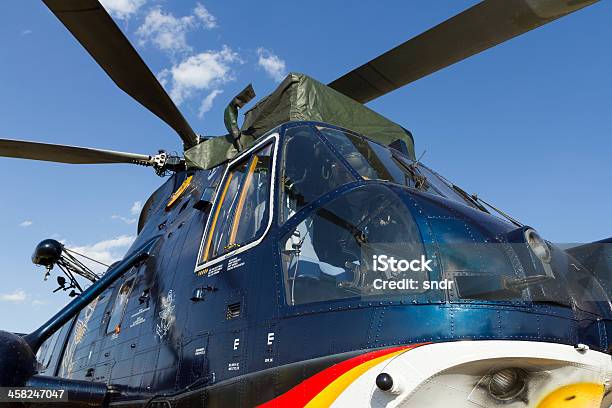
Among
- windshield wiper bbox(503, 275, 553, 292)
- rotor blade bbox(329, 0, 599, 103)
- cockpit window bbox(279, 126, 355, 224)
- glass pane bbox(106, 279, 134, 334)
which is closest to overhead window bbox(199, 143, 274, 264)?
cockpit window bbox(279, 126, 355, 224)

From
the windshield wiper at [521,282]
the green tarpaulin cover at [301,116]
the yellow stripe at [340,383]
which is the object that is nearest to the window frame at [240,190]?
the green tarpaulin cover at [301,116]

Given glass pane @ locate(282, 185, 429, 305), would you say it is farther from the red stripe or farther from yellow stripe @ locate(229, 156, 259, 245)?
yellow stripe @ locate(229, 156, 259, 245)

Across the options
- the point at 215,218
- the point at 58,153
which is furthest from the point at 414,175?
the point at 58,153

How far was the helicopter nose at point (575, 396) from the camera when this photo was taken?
2.92m

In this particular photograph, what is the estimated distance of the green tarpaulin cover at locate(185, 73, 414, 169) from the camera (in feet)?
18.5

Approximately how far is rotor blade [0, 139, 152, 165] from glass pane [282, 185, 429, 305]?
497cm

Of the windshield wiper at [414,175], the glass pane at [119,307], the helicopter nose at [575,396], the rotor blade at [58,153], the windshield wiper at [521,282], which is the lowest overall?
the helicopter nose at [575,396]

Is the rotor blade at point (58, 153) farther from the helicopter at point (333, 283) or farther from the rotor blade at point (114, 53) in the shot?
the helicopter at point (333, 283)

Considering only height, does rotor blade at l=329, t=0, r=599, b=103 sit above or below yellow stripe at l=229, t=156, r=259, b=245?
above

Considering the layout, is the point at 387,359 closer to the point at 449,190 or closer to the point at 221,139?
the point at 449,190

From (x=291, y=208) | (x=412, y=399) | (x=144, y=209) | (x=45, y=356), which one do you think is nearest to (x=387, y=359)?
(x=412, y=399)

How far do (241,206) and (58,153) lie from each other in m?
4.16

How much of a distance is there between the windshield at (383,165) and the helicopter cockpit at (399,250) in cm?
2

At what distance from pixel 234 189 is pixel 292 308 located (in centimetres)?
178
